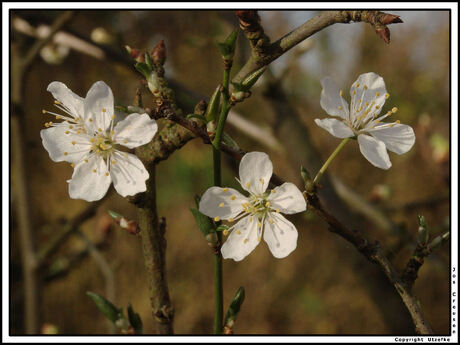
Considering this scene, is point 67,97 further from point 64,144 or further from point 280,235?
point 280,235

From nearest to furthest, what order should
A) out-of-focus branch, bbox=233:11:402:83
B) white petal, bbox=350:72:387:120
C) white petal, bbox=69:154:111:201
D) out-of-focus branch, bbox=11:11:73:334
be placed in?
out-of-focus branch, bbox=233:11:402:83
white petal, bbox=69:154:111:201
white petal, bbox=350:72:387:120
out-of-focus branch, bbox=11:11:73:334

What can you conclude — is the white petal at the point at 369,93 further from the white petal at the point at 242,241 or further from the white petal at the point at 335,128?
the white petal at the point at 242,241

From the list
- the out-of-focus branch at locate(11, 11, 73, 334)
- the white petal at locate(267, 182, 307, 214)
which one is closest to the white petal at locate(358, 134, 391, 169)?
the white petal at locate(267, 182, 307, 214)

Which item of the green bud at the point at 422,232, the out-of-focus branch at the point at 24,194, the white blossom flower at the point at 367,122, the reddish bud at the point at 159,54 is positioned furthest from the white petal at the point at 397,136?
the out-of-focus branch at the point at 24,194

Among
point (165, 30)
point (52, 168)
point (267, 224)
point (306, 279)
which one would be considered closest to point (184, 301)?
point (306, 279)

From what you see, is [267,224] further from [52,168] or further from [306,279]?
[52,168]

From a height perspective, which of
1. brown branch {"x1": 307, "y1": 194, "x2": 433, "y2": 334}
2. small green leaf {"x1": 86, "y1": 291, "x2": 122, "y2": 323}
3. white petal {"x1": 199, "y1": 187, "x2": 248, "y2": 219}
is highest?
white petal {"x1": 199, "y1": 187, "x2": 248, "y2": 219}

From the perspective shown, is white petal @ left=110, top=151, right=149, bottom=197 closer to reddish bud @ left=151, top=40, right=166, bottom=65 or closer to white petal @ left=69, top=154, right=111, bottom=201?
white petal @ left=69, top=154, right=111, bottom=201
